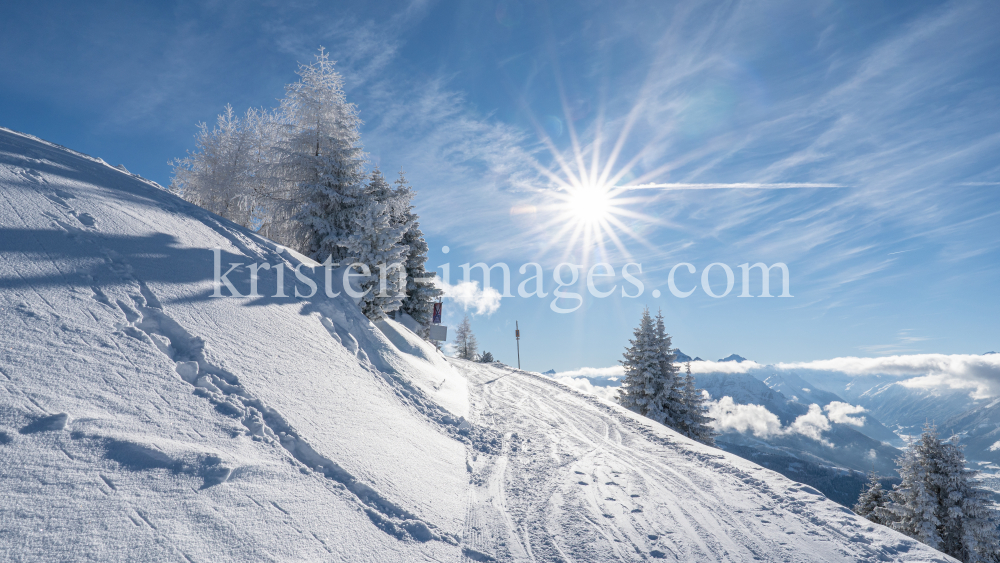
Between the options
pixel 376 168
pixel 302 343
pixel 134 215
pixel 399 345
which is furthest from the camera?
pixel 376 168

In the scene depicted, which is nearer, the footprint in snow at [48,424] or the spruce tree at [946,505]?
the footprint in snow at [48,424]

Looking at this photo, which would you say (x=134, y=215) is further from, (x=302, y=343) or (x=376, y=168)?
(x=376, y=168)

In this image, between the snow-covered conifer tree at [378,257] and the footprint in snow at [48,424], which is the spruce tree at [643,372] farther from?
the footprint in snow at [48,424]

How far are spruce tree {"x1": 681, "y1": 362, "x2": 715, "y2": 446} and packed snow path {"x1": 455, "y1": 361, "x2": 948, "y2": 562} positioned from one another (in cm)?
1799

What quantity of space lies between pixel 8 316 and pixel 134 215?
533 centimetres

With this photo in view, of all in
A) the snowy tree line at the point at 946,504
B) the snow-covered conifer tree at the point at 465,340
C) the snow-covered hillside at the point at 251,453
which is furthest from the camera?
the snow-covered conifer tree at the point at 465,340

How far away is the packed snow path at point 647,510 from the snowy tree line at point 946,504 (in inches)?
845

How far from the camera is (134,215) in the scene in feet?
29.6

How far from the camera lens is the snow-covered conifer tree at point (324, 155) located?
20.0 metres

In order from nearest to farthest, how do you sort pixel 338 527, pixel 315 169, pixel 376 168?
pixel 338 527 < pixel 315 169 < pixel 376 168

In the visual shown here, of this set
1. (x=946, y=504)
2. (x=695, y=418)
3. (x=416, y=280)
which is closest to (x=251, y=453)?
(x=416, y=280)

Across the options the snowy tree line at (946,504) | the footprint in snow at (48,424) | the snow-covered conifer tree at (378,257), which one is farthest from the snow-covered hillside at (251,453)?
the snowy tree line at (946,504)

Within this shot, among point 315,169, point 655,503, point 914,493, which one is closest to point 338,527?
point 655,503

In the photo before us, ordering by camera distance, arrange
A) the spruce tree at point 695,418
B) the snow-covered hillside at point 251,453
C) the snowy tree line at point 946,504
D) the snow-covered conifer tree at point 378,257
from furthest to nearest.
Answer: the spruce tree at point 695,418
the snowy tree line at point 946,504
the snow-covered conifer tree at point 378,257
the snow-covered hillside at point 251,453
